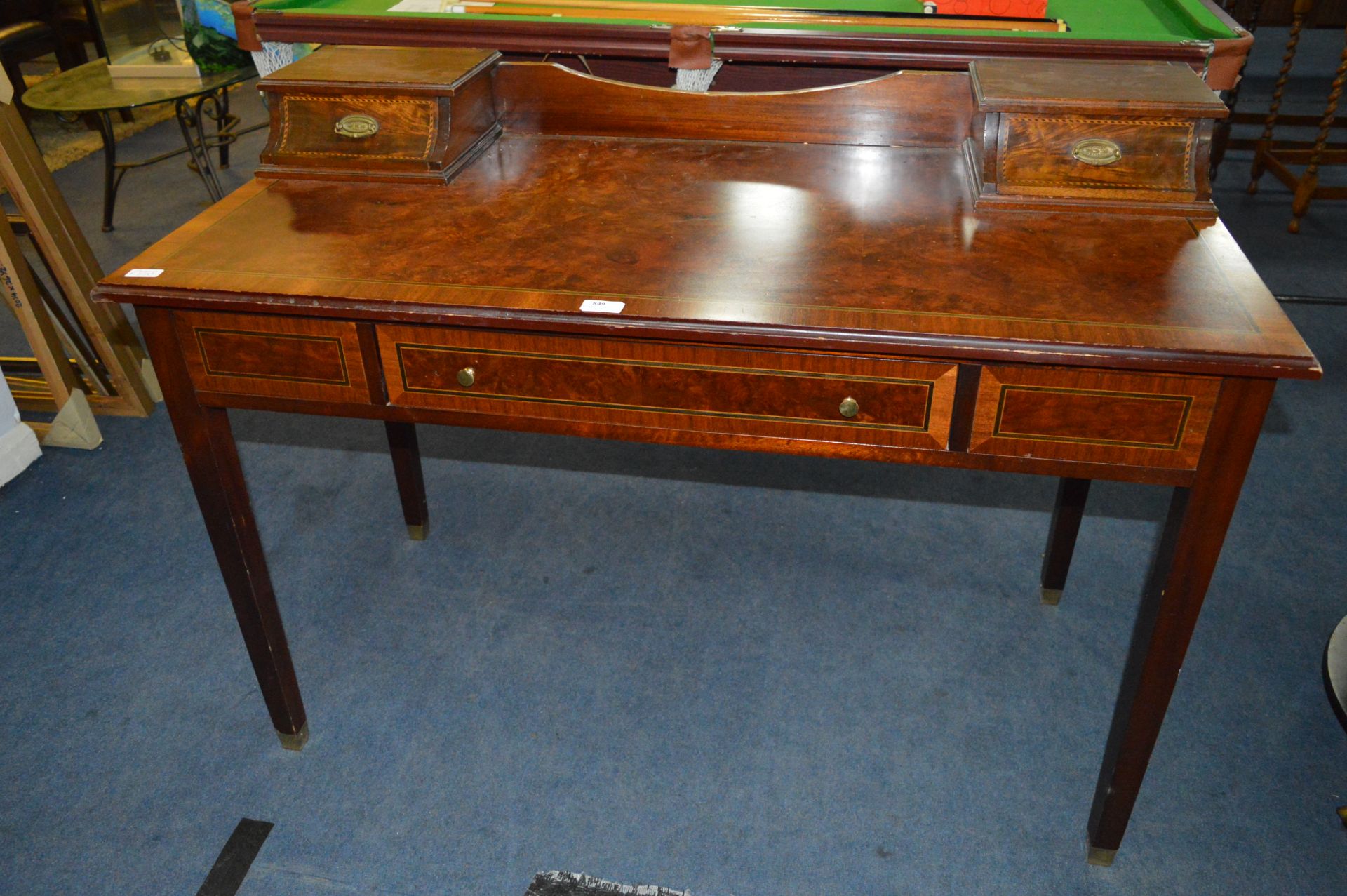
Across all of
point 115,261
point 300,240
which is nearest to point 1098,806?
point 300,240

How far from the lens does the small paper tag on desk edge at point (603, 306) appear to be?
1.33 meters

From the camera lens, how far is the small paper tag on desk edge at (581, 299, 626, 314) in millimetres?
1325

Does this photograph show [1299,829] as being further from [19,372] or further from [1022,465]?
[19,372]

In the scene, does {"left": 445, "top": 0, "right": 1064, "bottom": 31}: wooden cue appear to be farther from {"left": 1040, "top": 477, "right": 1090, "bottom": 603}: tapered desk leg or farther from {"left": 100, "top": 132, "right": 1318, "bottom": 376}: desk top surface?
{"left": 1040, "top": 477, "right": 1090, "bottom": 603}: tapered desk leg

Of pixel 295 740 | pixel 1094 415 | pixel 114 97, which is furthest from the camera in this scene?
pixel 114 97

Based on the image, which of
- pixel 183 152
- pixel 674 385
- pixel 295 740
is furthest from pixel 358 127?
pixel 183 152

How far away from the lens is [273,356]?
1.48 m

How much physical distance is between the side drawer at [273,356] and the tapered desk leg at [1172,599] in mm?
1152

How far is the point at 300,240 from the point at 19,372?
2169 millimetres

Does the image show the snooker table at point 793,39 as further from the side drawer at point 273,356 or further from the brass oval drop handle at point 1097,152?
the side drawer at point 273,356

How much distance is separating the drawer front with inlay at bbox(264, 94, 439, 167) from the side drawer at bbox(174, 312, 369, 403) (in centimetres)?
45

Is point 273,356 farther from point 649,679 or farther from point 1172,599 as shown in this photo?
point 1172,599

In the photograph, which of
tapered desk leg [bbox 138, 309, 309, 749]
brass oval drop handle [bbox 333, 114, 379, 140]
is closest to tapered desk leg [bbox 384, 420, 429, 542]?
tapered desk leg [bbox 138, 309, 309, 749]

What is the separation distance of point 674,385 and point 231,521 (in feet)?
2.63
